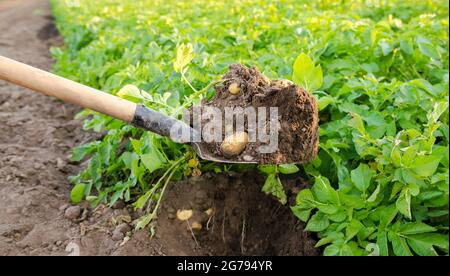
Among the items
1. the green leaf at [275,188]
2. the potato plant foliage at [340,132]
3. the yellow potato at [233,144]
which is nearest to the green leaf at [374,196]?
the potato plant foliage at [340,132]

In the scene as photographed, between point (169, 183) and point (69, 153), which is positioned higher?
point (169, 183)

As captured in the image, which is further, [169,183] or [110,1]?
[110,1]

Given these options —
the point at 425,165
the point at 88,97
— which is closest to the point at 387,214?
the point at 425,165

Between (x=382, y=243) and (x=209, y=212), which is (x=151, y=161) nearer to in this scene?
(x=209, y=212)

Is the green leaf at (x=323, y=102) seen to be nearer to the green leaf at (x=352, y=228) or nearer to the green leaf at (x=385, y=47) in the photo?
the green leaf at (x=352, y=228)

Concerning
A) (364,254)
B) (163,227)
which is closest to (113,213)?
(163,227)

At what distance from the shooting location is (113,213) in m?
2.28

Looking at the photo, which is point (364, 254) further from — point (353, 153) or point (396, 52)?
point (396, 52)

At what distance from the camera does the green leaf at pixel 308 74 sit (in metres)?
2.29

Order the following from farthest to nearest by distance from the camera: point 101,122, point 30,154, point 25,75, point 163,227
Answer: point 30,154
point 101,122
point 163,227
point 25,75

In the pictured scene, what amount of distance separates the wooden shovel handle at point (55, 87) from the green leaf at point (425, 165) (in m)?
1.10

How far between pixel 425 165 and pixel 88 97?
4.10 ft
